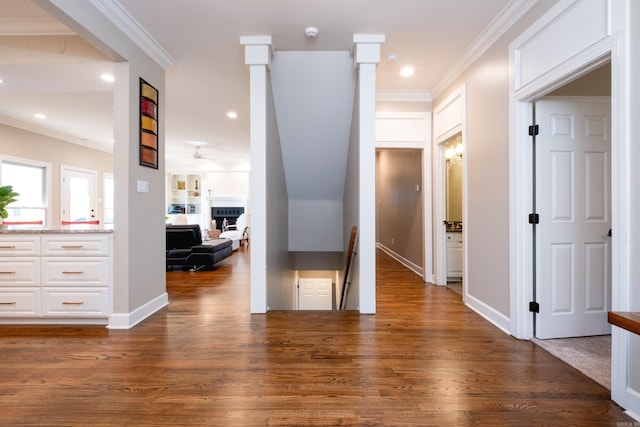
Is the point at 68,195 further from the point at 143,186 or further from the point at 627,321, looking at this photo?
the point at 627,321

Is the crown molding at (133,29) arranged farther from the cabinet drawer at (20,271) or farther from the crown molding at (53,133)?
the crown molding at (53,133)

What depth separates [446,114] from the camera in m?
3.73

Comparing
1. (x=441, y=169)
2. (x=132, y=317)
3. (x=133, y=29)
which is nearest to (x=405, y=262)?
(x=441, y=169)

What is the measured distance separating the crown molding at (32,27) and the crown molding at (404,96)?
11.3 ft

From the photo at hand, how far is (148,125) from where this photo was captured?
2.94 meters

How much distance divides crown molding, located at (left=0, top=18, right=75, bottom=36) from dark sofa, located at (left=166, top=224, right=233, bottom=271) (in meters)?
3.53

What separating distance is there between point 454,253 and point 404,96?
7.75 feet

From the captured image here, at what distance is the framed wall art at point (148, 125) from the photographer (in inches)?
112

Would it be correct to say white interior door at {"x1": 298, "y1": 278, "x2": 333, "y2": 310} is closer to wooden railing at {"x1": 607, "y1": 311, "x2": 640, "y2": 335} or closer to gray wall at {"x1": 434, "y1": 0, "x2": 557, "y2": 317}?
gray wall at {"x1": 434, "y1": 0, "x2": 557, "y2": 317}

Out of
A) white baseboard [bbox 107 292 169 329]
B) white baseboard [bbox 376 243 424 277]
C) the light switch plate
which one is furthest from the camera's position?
white baseboard [bbox 376 243 424 277]

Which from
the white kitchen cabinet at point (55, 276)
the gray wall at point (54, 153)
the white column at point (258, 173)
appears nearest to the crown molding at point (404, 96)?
the white column at point (258, 173)

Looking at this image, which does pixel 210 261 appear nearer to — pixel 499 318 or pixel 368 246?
pixel 368 246

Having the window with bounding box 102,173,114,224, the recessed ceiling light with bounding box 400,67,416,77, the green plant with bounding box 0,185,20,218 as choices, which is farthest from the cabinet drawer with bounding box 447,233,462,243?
the window with bounding box 102,173,114,224

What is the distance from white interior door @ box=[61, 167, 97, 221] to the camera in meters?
6.30
